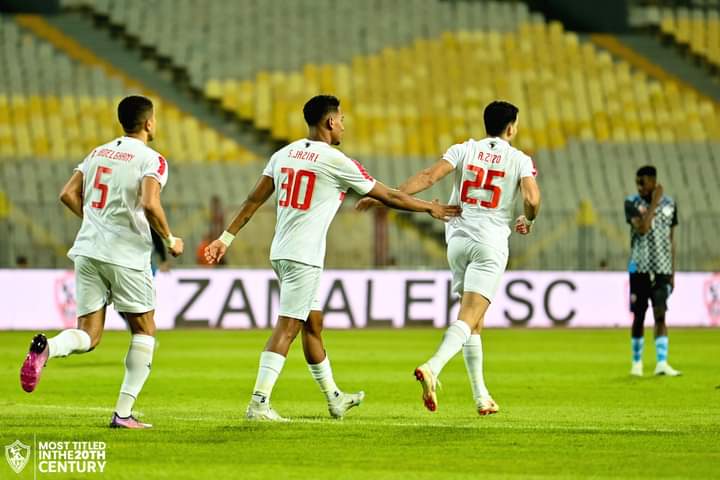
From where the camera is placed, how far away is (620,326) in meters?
24.6

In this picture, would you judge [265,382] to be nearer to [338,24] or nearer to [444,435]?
[444,435]

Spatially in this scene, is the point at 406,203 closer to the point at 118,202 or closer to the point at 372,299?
the point at 118,202

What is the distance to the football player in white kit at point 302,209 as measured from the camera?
9.48 metres

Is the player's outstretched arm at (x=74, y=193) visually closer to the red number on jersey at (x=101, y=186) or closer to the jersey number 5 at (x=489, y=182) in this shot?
the red number on jersey at (x=101, y=186)

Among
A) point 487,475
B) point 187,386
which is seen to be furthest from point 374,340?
point 487,475

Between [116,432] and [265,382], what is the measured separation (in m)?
1.10

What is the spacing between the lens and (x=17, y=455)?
7746mm

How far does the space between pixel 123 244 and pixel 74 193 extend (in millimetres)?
501

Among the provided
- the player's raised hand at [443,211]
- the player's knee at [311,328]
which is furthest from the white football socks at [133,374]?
the player's raised hand at [443,211]

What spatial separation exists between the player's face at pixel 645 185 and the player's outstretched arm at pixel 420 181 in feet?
17.5

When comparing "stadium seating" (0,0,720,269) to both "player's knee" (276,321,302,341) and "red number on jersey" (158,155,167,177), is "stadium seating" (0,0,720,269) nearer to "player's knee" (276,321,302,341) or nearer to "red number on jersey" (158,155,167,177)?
"player's knee" (276,321,302,341)

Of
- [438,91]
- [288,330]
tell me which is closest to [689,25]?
[438,91]

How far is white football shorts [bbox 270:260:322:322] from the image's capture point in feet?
31.2

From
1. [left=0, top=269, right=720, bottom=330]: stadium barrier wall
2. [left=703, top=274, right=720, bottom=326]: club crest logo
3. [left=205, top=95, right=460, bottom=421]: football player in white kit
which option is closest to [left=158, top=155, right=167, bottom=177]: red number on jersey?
[left=205, top=95, right=460, bottom=421]: football player in white kit
